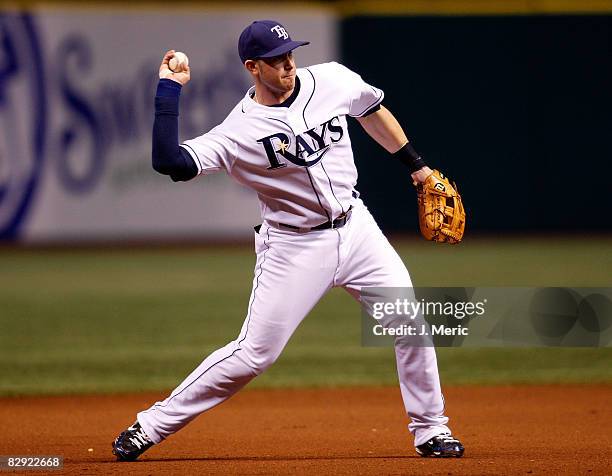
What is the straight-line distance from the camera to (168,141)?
4145 millimetres

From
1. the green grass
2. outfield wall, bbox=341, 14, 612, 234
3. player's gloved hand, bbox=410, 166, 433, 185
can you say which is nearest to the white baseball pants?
player's gloved hand, bbox=410, 166, 433, 185

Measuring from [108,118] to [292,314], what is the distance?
1197cm

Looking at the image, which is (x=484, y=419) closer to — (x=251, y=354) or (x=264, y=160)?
(x=251, y=354)

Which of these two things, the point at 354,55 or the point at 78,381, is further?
the point at 354,55

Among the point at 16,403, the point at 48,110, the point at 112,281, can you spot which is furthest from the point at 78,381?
the point at 48,110

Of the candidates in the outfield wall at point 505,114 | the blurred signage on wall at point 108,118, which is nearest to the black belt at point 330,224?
the blurred signage on wall at point 108,118

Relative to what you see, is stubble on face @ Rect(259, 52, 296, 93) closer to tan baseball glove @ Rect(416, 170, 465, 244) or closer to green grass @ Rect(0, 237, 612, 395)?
tan baseball glove @ Rect(416, 170, 465, 244)

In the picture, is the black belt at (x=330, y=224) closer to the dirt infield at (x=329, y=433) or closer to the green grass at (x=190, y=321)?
the dirt infield at (x=329, y=433)

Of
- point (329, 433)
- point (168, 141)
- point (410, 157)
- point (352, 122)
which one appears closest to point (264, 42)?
point (168, 141)

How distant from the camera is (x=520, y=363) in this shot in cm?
780

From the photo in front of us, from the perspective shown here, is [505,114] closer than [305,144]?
No

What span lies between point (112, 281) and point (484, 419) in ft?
23.6

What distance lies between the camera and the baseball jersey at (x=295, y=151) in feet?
14.1

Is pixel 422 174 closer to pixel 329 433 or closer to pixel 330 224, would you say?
pixel 330 224
